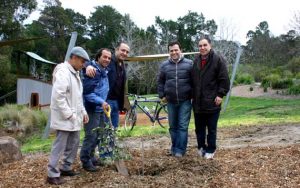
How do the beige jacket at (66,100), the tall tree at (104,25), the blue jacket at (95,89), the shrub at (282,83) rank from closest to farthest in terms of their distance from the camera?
the beige jacket at (66,100), the blue jacket at (95,89), the shrub at (282,83), the tall tree at (104,25)

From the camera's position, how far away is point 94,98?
176 inches

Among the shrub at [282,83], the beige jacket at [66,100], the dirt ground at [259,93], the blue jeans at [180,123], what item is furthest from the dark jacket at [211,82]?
the shrub at [282,83]

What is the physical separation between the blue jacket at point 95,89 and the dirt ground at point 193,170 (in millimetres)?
744

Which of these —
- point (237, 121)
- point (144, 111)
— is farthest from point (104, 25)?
point (237, 121)

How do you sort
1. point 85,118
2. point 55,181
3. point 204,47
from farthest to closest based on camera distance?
point 204,47
point 85,118
point 55,181

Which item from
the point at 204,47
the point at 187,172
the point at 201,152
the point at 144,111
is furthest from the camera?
the point at 144,111

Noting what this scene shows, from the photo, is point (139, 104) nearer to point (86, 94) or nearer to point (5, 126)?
point (5, 126)

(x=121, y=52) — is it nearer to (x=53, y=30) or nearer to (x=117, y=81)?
(x=117, y=81)

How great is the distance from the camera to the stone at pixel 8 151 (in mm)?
5438

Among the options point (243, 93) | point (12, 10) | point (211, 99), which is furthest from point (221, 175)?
point (243, 93)

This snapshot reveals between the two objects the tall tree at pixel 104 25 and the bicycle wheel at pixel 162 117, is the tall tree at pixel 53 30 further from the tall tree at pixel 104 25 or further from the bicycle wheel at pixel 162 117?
the bicycle wheel at pixel 162 117

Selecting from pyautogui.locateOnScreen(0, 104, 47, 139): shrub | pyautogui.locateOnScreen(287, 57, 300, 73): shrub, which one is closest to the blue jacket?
pyautogui.locateOnScreen(0, 104, 47, 139): shrub

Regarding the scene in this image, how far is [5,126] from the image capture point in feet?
41.1

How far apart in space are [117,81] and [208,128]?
4.18ft
